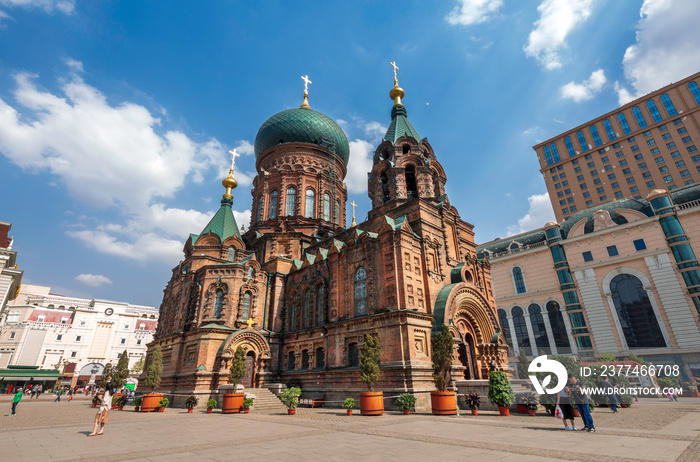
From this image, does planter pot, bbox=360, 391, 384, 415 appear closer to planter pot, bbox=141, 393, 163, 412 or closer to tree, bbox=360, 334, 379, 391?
tree, bbox=360, 334, 379, 391

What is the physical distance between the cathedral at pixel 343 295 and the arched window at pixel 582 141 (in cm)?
6061

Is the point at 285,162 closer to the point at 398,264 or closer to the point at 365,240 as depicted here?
the point at 365,240

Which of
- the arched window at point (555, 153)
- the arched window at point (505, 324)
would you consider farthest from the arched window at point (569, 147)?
the arched window at point (505, 324)

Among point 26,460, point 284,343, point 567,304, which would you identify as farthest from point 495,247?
point 26,460

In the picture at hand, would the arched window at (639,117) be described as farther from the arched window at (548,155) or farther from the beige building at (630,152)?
the arched window at (548,155)

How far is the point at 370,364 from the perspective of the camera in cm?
1656

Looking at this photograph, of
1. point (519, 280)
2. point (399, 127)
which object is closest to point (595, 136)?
point (519, 280)

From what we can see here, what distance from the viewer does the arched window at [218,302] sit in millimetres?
25391

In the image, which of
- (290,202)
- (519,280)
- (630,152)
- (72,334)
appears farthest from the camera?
(630,152)

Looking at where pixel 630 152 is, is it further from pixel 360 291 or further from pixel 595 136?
pixel 360 291

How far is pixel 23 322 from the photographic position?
48625 mm

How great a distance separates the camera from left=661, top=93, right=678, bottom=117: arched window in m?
64.5

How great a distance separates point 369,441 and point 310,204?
28709mm

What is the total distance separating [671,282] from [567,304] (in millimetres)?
9008
